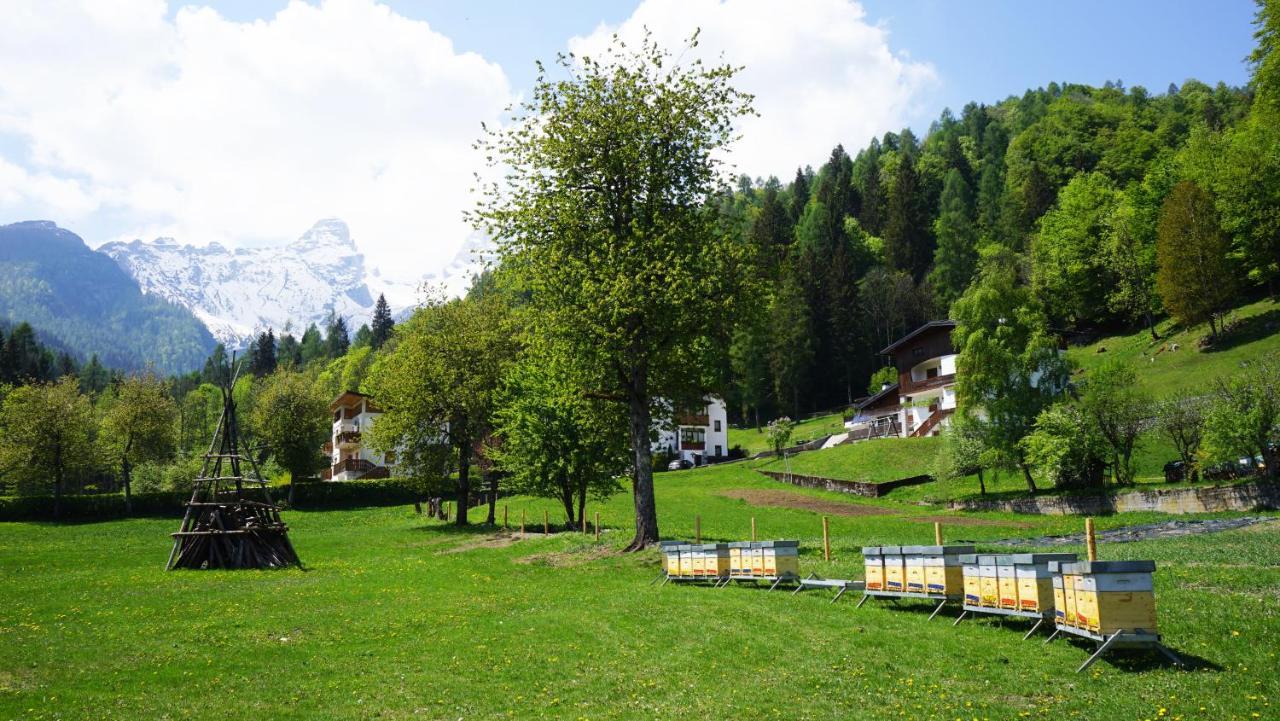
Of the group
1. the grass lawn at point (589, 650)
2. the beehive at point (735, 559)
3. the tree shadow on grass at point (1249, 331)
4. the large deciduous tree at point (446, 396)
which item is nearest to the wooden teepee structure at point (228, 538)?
the grass lawn at point (589, 650)

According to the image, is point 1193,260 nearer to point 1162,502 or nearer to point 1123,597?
point 1162,502

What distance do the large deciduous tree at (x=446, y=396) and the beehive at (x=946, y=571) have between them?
37941mm

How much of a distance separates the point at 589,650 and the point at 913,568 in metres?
7.42

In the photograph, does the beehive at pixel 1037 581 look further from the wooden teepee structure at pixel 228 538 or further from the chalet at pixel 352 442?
the chalet at pixel 352 442

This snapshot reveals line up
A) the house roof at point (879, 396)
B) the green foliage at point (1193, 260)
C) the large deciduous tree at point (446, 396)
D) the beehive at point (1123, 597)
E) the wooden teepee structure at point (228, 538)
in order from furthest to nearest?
the house roof at point (879, 396)
the green foliage at point (1193, 260)
the large deciduous tree at point (446, 396)
the wooden teepee structure at point (228, 538)
the beehive at point (1123, 597)

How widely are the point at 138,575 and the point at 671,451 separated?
7405cm

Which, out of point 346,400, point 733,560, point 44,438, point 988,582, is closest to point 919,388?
point 733,560

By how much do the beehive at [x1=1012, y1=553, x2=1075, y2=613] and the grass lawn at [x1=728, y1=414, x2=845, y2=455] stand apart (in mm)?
83852

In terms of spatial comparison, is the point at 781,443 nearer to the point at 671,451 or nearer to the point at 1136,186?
the point at 671,451

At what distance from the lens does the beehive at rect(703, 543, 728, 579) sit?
24.1 meters

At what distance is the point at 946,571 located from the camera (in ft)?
57.0

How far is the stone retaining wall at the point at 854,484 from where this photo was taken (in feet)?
213

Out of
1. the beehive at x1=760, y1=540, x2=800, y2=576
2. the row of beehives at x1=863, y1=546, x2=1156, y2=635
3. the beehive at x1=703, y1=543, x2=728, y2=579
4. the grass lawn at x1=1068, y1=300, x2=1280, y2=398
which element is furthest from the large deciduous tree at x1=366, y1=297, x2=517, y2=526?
the grass lawn at x1=1068, y1=300, x2=1280, y2=398

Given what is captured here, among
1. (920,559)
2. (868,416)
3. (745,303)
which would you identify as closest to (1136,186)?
(868,416)
